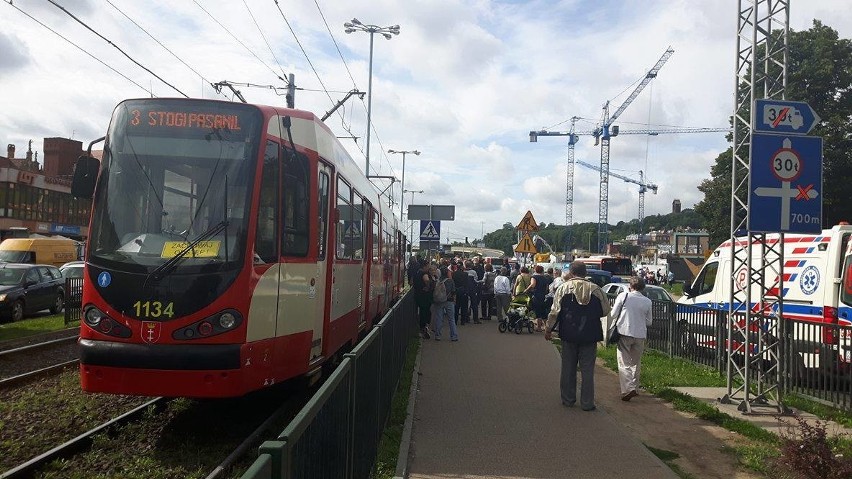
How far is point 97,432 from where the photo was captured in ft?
24.2

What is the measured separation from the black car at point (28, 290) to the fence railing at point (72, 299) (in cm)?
117

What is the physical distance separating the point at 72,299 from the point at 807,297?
17344 mm

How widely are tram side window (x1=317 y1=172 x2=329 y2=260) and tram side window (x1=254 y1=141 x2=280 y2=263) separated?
990 millimetres

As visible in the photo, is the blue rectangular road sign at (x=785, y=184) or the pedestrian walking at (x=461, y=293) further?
the pedestrian walking at (x=461, y=293)

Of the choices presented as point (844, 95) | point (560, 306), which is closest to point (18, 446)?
point (560, 306)

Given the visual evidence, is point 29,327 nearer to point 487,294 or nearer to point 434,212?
point 487,294

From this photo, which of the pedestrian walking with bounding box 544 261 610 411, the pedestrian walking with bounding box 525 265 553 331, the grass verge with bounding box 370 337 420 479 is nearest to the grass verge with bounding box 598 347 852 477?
the pedestrian walking with bounding box 544 261 610 411

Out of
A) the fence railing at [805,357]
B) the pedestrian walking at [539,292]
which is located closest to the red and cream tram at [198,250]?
the fence railing at [805,357]

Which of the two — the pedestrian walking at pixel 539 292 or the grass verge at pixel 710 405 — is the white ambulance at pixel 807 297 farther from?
the pedestrian walking at pixel 539 292

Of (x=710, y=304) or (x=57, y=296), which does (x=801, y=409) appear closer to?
(x=710, y=304)

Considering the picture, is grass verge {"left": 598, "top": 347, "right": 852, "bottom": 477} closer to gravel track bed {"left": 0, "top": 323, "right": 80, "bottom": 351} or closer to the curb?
the curb

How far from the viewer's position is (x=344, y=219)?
10445 mm

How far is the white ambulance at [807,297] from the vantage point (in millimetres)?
9766

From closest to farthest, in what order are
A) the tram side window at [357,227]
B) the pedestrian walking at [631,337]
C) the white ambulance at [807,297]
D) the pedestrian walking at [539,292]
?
the white ambulance at [807,297]
the pedestrian walking at [631,337]
the tram side window at [357,227]
the pedestrian walking at [539,292]
